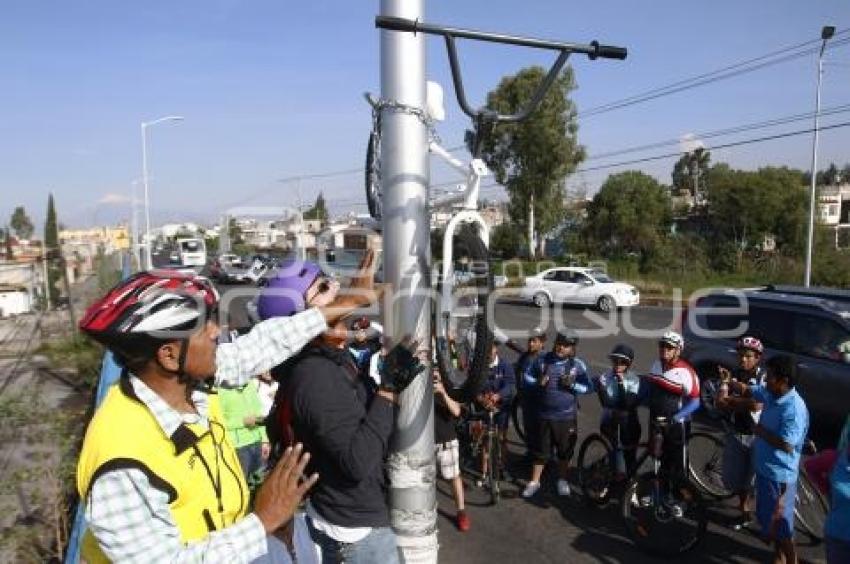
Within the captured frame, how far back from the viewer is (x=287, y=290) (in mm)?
2879

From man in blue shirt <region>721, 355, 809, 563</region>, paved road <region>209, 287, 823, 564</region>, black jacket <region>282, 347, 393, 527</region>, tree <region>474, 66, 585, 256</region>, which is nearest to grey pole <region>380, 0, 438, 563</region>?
black jacket <region>282, 347, 393, 527</region>

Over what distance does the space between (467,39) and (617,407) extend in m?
3.95

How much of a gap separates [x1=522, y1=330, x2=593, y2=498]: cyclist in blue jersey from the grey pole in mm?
3348

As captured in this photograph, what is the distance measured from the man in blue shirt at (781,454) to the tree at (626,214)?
1248 inches

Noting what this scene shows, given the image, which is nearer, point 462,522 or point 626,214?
point 462,522

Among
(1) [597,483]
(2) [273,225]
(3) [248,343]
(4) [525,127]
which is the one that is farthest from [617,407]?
(2) [273,225]

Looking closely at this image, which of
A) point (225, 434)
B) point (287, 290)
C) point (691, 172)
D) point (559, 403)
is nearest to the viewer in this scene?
point (225, 434)

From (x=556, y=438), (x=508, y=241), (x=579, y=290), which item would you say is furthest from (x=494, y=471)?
(x=508, y=241)

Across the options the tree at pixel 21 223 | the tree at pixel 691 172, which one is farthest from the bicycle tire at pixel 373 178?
the tree at pixel 21 223

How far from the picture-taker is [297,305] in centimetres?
285

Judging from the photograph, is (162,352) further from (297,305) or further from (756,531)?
(756,531)

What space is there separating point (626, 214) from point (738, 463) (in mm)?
32154

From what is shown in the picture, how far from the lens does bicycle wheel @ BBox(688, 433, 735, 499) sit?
5.73 metres

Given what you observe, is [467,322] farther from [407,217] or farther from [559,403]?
[559,403]
